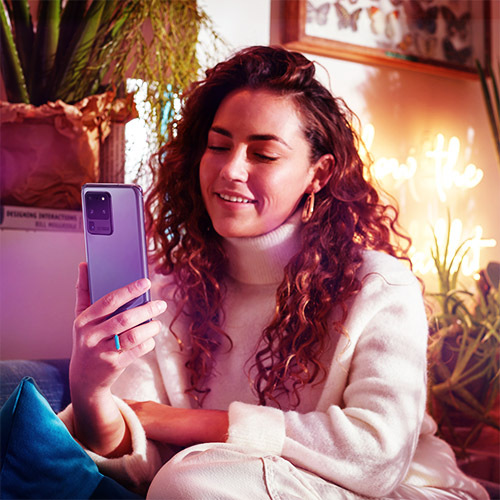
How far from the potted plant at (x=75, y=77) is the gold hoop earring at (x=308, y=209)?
1.53ft

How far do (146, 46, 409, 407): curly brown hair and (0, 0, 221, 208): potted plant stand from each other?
0.18 metres

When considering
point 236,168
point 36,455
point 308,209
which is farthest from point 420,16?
point 36,455

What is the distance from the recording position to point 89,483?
0.83 m

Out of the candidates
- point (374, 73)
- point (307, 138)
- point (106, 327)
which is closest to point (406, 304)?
point (307, 138)

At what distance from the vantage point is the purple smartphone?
829 millimetres

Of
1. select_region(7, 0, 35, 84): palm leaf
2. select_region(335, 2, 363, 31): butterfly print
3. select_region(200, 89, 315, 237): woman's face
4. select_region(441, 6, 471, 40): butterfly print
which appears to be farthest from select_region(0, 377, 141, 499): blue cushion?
select_region(441, 6, 471, 40): butterfly print

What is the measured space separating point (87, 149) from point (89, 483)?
0.81 meters

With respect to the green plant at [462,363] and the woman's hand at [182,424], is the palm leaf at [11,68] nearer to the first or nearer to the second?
the woman's hand at [182,424]

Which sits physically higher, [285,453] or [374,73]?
[374,73]

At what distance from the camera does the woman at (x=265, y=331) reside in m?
0.87

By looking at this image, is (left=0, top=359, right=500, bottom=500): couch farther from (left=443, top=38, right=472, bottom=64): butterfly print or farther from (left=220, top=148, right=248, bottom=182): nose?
(left=443, top=38, right=472, bottom=64): butterfly print

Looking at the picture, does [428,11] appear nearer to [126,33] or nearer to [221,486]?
[126,33]

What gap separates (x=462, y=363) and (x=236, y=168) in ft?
3.49

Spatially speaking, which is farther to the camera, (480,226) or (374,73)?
(480,226)
